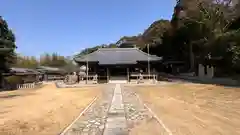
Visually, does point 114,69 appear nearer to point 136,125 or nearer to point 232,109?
point 232,109

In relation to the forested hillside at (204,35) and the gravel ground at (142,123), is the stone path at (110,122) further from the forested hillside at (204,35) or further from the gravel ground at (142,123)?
the forested hillside at (204,35)

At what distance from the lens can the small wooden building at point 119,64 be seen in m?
34.6

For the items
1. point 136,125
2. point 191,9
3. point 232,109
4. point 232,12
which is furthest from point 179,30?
point 136,125

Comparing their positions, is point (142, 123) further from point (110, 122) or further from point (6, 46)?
point (6, 46)

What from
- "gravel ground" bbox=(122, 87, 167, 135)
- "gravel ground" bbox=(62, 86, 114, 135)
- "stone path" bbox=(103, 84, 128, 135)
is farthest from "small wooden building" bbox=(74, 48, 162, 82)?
"gravel ground" bbox=(62, 86, 114, 135)

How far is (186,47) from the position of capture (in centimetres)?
4722

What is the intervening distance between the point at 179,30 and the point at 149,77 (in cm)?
1497

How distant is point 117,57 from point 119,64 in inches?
111

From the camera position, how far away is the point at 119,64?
34.4 meters

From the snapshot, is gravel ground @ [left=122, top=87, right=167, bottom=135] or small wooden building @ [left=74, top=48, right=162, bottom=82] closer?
gravel ground @ [left=122, top=87, right=167, bottom=135]

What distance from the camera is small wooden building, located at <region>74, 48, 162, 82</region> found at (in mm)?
34625

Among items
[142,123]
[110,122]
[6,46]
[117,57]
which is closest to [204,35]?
[117,57]

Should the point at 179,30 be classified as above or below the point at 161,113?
above

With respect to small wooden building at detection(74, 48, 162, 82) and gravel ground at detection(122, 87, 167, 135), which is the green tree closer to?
small wooden building at detection(74, 48, 162, 82)
